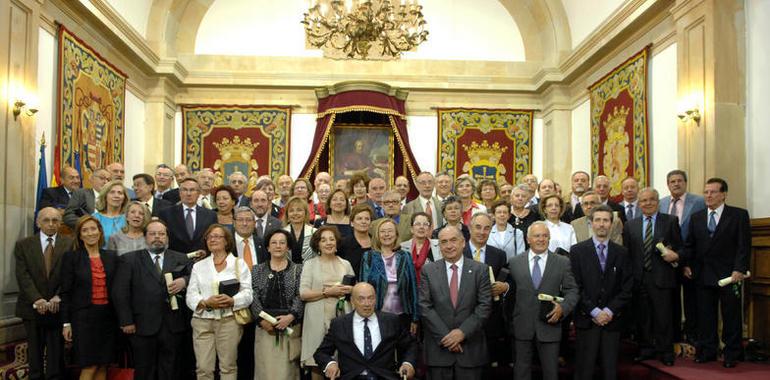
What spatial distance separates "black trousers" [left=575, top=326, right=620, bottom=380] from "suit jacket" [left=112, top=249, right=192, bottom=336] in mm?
3114

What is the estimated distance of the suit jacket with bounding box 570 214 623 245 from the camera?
6535 millimetres

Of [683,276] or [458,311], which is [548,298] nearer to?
[458,311]

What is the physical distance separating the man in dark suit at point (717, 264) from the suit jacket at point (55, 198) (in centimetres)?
575

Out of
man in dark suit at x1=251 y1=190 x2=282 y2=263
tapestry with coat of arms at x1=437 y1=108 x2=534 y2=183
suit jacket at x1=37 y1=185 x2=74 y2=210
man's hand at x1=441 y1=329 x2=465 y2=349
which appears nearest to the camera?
man's hand at x1=441 y1=329 x2=465 y2=349

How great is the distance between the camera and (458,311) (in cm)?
529

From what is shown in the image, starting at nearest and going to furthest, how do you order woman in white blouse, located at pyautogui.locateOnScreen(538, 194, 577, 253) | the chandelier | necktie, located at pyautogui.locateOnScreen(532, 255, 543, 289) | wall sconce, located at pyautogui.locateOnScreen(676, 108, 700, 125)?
necktie, located at pyautogui.locateOnScreen(532, 255, 543, 289) < woman in white blouse, located at pyautogui.locateOnScreen(538, 194, 577, 253) < wall sconce, located at pyautogui.locateOnScreen(676, 108, 700, 125) < the chandelier

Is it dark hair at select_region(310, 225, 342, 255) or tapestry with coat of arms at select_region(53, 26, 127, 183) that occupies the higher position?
tapestry with coat of arms at select_region(53, 26, 127, 183)

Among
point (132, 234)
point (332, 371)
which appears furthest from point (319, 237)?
point (132, 234)

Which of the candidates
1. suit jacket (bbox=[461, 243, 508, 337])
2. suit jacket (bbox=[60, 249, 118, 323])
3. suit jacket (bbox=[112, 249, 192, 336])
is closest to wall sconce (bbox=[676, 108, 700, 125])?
suit jacket (bbox=[461, 243, 508, 337])

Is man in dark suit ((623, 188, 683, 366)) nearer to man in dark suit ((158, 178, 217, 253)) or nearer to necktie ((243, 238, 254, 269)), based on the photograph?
necktie ((243, 238, 254, 269))

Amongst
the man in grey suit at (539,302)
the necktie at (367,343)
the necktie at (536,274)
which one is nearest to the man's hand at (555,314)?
the man in grey suit at (539,302)

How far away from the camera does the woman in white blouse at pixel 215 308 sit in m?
5.43

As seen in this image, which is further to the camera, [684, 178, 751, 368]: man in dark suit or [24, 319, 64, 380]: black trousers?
[684, 178, 751, 368]: man in dark suit

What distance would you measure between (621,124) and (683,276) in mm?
3781
